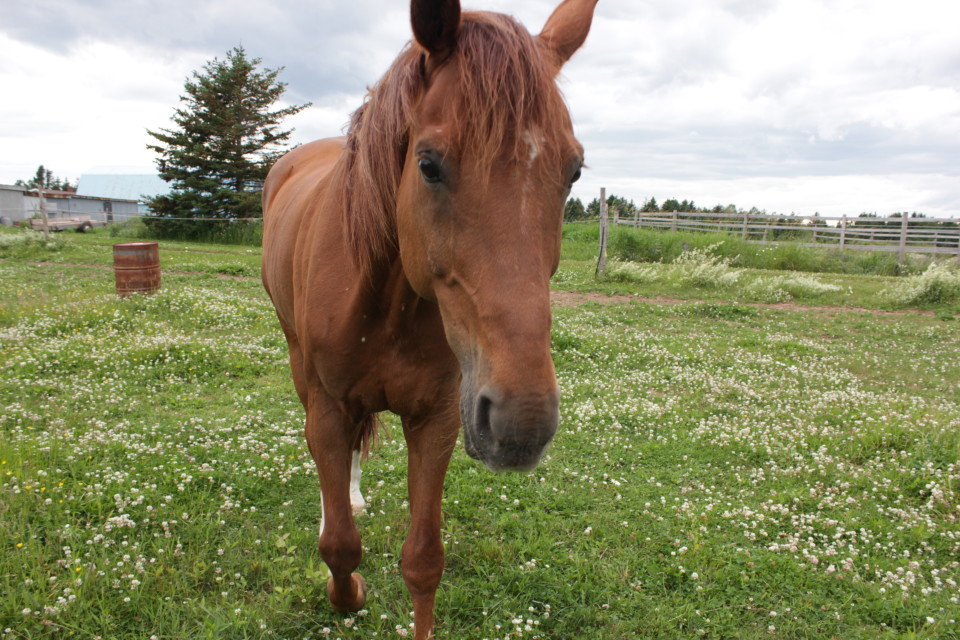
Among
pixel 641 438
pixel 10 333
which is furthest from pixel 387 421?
pixel 10 333

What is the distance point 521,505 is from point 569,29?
3159 mm

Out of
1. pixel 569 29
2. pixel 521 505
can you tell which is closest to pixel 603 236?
pixel 521 505

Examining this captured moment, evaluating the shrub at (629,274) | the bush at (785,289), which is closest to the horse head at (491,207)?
the bush at (785,289)

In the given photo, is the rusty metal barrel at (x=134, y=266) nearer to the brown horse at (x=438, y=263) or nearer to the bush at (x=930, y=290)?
the brown horse at (x=438, y=263)

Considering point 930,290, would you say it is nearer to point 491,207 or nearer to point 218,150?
point 491,207

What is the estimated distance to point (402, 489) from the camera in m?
4.24

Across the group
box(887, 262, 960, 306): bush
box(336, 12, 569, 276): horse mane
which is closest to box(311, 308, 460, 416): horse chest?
box(336, 12, 569, 276): horse mane

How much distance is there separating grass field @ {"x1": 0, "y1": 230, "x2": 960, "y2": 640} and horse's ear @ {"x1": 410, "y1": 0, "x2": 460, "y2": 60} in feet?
8.62

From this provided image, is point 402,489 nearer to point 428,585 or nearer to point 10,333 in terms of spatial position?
point 428,585

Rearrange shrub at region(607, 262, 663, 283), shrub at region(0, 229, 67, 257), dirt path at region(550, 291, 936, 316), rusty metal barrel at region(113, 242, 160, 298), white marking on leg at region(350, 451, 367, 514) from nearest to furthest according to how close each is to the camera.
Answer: white marking on leg at region(350, 451, 367, 514), rusty metal barrel at region(113, 242, 160, 298), dirt path at region(550, 291, 936, 316), shrub at region(607, 262, 663, 283), shrub at region(0, 229, 67, 257)

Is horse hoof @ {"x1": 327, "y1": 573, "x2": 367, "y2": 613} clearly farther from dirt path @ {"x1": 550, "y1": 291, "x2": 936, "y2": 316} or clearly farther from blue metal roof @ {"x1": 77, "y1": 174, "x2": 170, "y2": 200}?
blue metal roof @ {"x1": 77, "y1": 174, "x2": 170, "y2": 200}

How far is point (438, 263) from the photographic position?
5.73 ft

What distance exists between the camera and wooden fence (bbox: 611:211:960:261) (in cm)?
2295

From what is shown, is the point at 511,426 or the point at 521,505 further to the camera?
the point at 521,505
